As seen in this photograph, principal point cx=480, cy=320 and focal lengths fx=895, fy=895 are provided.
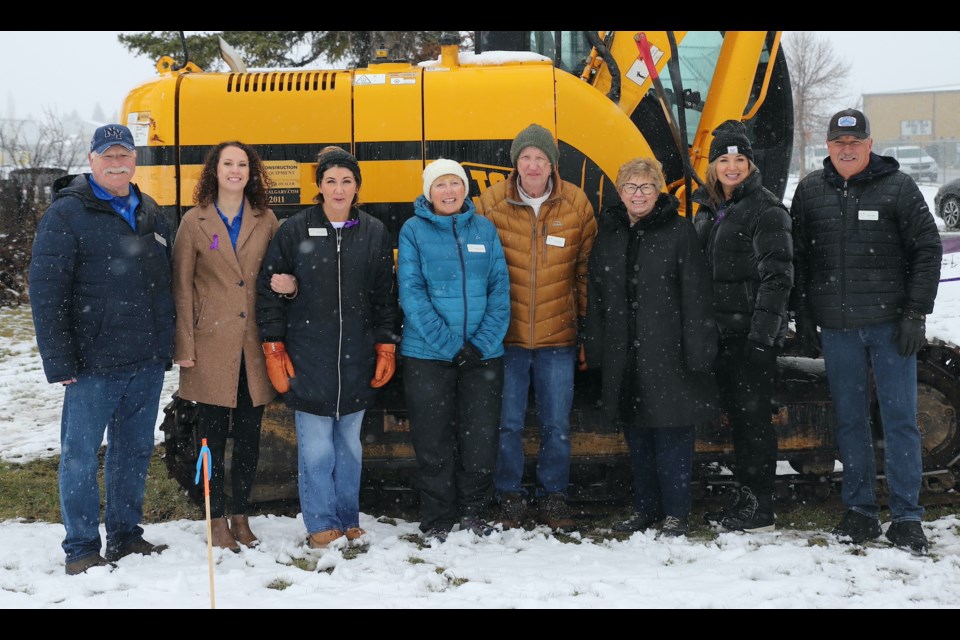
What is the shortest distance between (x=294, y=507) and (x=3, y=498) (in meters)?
1.95

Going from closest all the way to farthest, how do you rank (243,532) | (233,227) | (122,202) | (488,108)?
(122,202) < (233,227) < (243,532) < (488,108)

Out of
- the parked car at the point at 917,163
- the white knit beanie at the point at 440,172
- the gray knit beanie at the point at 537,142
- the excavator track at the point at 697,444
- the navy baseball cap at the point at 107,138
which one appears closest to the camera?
the navy baseball cap at the point at 107,138

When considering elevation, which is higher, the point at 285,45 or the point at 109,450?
the point at 285,45

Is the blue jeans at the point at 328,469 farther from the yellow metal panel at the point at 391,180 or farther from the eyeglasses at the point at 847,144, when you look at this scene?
the eyeglasses at the point at 847,144

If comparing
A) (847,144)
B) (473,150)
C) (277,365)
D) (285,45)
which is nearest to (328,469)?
(277,365)

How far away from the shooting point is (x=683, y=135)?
556 centimetres

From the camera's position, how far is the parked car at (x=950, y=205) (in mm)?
17633

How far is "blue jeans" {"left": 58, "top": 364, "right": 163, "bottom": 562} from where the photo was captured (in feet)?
13.2

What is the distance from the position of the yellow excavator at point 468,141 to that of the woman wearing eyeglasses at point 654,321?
59cm

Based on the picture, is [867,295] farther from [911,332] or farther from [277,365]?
[277,365]

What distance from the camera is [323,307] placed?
4324mm

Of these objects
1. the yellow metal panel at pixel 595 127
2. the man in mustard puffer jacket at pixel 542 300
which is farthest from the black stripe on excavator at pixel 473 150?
the man in mustard puffer jacket at pixel 542 300

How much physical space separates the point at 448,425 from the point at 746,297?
5.39 feet

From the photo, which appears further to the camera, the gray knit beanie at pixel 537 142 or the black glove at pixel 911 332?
the gray knit beanie at pixel 537 142
